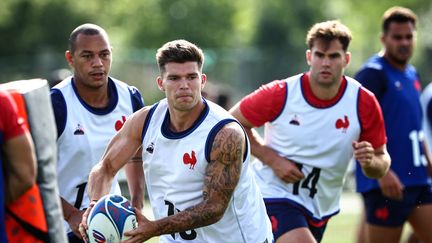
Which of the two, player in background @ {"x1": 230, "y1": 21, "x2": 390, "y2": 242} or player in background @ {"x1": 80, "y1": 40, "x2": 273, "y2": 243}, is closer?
player in background @ {"x1": 80, "y1": 40, "x2": 273, "y2": 243}

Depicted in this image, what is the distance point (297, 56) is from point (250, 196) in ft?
81.8

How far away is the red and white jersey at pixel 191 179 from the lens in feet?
22.4

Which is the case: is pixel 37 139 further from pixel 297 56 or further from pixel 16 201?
pixel 297 56

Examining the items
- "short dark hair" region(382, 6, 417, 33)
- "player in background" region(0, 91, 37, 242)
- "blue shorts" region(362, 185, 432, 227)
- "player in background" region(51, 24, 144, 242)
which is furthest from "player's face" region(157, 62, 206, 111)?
"short dark hair" region(382, 6, 417, 33)

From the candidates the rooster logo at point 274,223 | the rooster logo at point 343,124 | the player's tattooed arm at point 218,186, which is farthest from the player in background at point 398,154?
the player's tattooed arm at point 218,186

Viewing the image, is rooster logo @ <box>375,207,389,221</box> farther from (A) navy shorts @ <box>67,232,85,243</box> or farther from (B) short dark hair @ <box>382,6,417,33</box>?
(A) navy shorts @ <box>67,232,85,243</box>

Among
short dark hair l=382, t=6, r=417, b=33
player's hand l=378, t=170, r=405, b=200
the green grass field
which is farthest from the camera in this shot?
the green grass field

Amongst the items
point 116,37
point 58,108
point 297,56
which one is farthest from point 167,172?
point 116,37

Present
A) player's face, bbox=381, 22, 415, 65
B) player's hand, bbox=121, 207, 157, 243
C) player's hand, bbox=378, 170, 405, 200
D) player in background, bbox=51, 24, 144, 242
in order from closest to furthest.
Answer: player's hand, bbox=121, 207, 157, 243
player in background, bbox=51, 24, 144, 242
player's hand, bbox=378, 170, 405, 200
player's face, bbox=381, 22, 415, 65

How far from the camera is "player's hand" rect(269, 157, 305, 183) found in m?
8.29

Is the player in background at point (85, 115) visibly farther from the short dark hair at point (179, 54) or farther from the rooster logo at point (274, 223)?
the rooster logo at point (274, 223)

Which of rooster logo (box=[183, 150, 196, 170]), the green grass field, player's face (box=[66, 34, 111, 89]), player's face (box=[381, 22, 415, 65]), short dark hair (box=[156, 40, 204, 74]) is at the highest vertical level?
player's face (box=[381, 22, 415, 65])

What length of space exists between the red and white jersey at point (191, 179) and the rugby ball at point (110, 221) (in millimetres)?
443

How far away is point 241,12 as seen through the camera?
45.7 m
